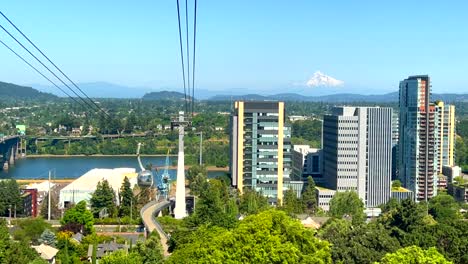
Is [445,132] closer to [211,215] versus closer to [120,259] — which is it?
[211,215]

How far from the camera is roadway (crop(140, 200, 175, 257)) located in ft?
32.8

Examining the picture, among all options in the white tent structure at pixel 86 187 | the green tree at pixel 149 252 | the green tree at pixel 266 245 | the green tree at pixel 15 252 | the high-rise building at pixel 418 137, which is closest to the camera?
the green tree at pixel 266 245

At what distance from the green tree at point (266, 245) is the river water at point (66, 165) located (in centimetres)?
1637

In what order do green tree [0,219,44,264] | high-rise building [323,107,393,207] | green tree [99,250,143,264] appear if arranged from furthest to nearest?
high-rise building [323,107,393,207] < green tree [0,219,44,264] < green tree [99,250,143,264]

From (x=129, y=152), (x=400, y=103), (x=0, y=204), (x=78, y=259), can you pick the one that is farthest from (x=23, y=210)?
(x=129, y=152)

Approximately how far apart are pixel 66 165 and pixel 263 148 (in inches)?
532

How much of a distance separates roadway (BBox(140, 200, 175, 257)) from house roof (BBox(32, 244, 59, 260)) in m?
1.49

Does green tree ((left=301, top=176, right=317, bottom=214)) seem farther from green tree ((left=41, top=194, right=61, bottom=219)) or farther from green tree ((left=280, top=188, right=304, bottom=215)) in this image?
green tree ((left=41, top=194, right=61, bottom=219))

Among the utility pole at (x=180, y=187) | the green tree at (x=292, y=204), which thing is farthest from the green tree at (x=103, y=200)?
the green tree at (x=292, y=204)

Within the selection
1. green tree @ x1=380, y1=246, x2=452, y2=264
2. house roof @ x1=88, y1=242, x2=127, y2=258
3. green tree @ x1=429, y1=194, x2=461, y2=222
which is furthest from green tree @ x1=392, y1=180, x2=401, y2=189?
green tree @ x1=380, y1=246, x2=452, y2=264

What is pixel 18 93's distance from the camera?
84875mm

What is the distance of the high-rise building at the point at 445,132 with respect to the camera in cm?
1694

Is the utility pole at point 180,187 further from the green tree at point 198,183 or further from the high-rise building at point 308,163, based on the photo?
the high-rise building at point 308,163

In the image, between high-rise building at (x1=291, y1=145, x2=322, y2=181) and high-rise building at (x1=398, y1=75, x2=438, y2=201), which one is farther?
high-rise building at (x1=291, y1=145, x2=322, y2=181)
